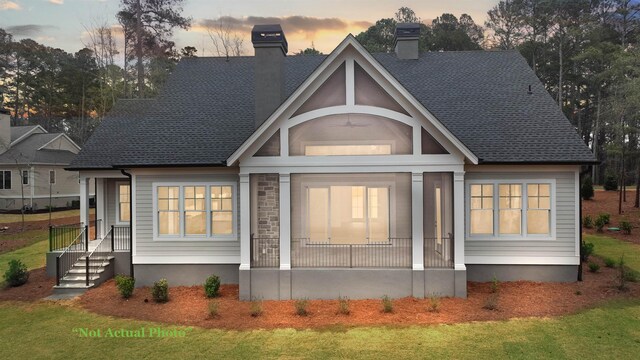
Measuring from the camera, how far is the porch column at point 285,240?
1101 centimetres

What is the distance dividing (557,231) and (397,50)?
427 inches

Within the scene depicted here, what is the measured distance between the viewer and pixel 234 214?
12648 millimetres

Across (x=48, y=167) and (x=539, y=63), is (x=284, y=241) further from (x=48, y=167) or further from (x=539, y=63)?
(x=539, y=63)

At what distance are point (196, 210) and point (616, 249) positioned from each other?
17.9 meters

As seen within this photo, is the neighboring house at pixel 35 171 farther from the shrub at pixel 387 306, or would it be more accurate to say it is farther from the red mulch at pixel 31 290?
the shrub at pixel 387 306

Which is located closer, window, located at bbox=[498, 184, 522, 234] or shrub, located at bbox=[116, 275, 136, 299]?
shrub, located at bbox=[116, 275, 136, 299]

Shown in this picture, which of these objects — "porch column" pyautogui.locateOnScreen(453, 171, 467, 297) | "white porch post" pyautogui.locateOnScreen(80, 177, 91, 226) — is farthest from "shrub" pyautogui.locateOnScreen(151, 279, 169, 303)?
"porch column" pyautogui.locateOnScreen(453, 171, 467, 297)

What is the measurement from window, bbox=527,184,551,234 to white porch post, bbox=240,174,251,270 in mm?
9018

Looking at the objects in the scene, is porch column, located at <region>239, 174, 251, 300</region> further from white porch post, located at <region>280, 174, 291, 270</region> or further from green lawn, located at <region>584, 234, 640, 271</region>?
green lawn, located at <region>584, 234, 640, 271</region>

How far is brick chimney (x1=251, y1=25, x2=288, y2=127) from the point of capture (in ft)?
42.0

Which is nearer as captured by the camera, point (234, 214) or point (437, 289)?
point (437, 289)

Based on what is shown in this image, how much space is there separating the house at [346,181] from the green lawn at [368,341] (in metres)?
2.22

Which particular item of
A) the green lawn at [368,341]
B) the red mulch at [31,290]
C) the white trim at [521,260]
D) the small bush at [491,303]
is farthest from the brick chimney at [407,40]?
the red mulch at [31,290]

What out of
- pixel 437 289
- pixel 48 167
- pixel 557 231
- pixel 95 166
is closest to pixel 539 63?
pixel 557 231
